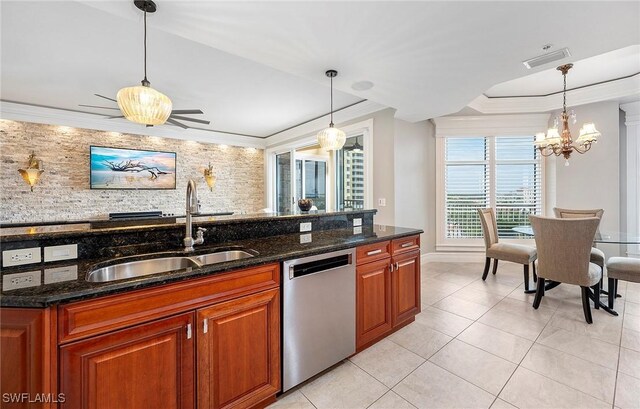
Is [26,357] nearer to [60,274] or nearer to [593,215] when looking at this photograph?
[60,274]

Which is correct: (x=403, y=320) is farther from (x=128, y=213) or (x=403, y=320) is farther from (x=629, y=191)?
(x=128, y=213)

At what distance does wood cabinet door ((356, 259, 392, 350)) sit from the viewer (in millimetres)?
2066

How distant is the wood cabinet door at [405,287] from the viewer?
7.70 feet

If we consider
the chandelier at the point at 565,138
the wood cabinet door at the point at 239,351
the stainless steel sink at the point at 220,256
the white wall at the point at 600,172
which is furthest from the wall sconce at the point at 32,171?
the white wall at the point at 600,172

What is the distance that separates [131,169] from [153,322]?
5240mm

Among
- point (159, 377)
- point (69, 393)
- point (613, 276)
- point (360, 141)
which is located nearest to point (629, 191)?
point (613, 276)

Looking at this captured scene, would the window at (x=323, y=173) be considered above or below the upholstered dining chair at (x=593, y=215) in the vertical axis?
above

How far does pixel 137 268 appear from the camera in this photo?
→ 1.61m

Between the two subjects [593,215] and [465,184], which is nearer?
[593,215]

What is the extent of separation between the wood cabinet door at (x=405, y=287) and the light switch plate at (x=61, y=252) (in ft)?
7.27

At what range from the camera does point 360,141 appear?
491cm

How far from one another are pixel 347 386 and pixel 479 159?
15.3ft

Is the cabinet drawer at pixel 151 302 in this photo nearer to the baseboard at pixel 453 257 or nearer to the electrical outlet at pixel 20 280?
the electrical outlet at pixel 20 280

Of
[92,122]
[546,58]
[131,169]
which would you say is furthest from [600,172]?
[92,122]
